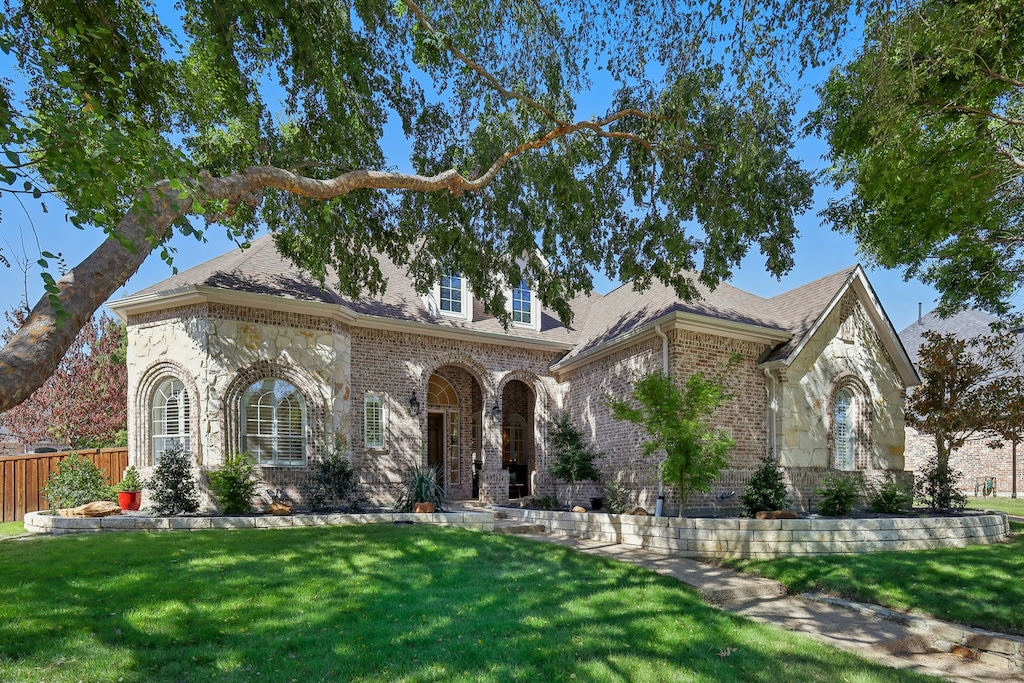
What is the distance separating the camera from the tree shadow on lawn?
684cm

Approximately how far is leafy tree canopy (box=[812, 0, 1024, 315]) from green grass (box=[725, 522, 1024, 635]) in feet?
16.0

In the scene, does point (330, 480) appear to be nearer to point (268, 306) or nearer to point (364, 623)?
point (268, 306)

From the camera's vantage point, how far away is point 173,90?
9875 mm

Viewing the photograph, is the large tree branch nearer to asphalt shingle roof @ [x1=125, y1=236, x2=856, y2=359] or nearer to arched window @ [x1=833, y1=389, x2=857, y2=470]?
asphalt shingle roof @ [x1=125, y1=236, x2=856, y2=359]

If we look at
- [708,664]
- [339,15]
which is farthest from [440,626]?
[339,15]

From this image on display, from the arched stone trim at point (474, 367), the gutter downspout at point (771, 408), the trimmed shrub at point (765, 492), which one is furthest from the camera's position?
the arched stone trim at point (474, 367)

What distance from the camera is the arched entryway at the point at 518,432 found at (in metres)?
18.5

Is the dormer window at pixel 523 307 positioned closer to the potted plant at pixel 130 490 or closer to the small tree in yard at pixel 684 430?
the small tree in yard at pixel 684 430

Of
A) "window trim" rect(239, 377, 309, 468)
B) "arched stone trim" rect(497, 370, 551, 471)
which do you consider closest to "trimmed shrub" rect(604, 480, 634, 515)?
Answer: "arched stone trim" rect(497, 370, 551, 471)

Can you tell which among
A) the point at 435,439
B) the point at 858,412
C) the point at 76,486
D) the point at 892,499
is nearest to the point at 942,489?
the point at 892,499

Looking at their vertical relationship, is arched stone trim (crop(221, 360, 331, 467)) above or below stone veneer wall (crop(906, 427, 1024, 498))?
above

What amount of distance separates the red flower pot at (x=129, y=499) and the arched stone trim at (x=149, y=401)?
A: 0.65 m

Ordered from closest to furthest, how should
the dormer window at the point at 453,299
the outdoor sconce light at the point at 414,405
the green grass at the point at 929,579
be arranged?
the green grass at the point at 929,579
the outdoor sconce light at the point at 414,405
the dormer window at the point at 453,299

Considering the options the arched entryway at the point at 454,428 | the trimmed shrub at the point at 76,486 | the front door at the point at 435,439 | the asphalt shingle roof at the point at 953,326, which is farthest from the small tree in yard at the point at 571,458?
the asphalt shingle roof at the point at 953,326
